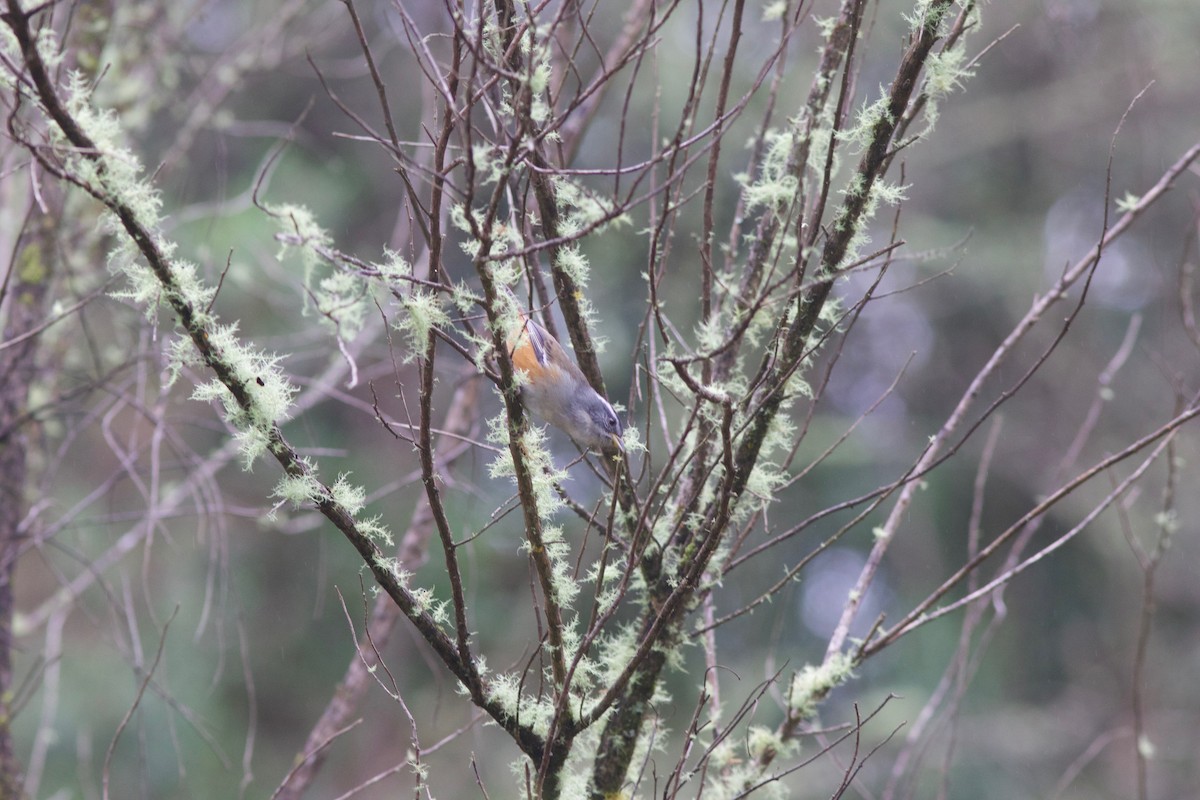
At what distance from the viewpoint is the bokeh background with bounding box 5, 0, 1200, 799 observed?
7.40 metres

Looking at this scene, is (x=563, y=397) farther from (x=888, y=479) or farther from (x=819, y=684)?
(x=888, y=479)

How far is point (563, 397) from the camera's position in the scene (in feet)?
7.18

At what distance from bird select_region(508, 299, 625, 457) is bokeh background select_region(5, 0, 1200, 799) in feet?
14.9

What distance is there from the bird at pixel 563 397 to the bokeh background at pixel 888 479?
14.9 feet

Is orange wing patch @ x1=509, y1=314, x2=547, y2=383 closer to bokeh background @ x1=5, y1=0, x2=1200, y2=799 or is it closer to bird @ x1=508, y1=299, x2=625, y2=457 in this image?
bird @ x1=508, y1=299, x2=625, y2=457

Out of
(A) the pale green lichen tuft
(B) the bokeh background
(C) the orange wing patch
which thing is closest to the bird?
(C) the orange wing patch

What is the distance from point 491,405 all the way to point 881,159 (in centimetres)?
480

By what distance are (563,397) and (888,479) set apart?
6.28 metres

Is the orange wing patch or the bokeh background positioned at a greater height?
the bokeh background

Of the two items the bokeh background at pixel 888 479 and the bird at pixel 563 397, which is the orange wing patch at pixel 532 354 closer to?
the bird at pixel 563 397

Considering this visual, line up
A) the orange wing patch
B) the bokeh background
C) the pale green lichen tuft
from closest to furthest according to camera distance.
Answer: the pale green lichen tuft → the orange wing patch → the bokeh background

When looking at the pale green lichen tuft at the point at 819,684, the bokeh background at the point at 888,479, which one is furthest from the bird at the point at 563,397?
the bokeh background at the point at 888,479

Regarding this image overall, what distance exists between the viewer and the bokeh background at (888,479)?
740cm

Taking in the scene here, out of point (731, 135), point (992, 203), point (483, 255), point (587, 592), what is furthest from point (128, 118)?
point (992, 203)
